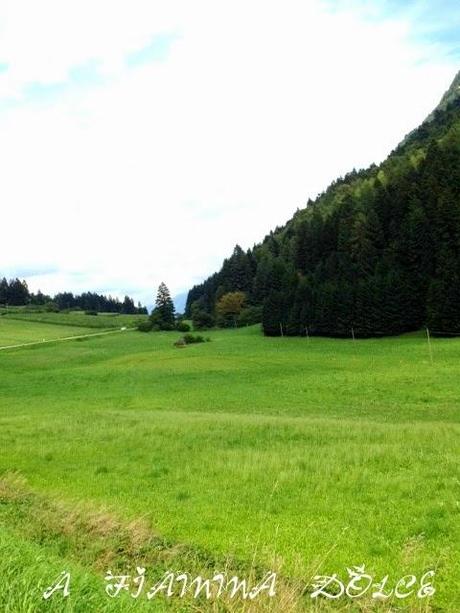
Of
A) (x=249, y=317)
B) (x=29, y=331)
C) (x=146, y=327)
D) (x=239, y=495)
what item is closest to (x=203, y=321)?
(x=249, y=317)

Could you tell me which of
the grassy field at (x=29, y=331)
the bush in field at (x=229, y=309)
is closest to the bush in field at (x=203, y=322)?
the bush in field at (x=229, y=309)

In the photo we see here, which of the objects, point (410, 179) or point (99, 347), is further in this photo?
point (410, 179)

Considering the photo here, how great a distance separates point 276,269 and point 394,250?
43749 mm

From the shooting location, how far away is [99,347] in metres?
108

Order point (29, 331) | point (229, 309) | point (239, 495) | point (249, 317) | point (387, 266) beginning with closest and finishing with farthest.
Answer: point (239, 495) → point (387, 266) → point (249, 317) → point (229, 309) → point (29, 331)

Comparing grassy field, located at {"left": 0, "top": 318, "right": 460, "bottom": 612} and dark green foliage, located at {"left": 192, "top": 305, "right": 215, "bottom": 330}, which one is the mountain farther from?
grassy field, located at {"left": 0, "top": 318, "right": 460, "bottom": 612}

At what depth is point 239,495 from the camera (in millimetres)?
15297

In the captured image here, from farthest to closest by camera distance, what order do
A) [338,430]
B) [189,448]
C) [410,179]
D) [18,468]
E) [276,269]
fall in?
[276,269] → [410,179] → [338,430] → [189,448] → [18,468]

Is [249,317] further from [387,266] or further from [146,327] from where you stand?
[387,266]

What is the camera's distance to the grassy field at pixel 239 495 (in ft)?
30.3

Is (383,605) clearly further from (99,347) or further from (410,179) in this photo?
(410,179)

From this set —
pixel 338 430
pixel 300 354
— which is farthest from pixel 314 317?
pixel 338 430

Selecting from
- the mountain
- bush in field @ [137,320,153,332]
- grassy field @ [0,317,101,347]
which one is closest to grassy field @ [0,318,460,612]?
the mountain

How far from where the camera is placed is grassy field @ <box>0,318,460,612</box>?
9250 millimetres
